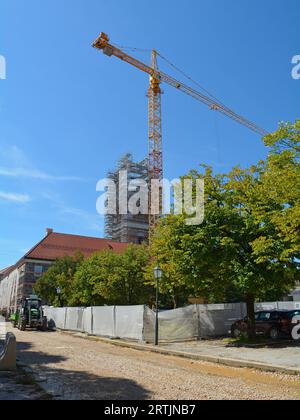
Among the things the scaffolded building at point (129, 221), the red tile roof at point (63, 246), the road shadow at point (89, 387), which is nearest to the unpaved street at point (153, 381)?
the road shadow at point (89, 387)

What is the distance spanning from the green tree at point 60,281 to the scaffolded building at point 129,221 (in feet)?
158

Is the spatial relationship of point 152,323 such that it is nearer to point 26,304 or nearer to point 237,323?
point 237,323

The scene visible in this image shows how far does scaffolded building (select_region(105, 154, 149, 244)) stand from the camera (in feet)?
366

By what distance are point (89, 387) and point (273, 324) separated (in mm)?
15111

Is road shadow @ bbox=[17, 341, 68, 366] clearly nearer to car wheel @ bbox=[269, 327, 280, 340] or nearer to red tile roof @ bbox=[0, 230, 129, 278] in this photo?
car wheel @ bbox=[269, 327, 280, 340]

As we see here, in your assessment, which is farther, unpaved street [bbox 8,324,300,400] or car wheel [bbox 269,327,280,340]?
car wheel [bbox 269,327,280,340]

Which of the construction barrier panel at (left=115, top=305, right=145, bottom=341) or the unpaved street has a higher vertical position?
the construction barrier panel at (left=115, top=305, right=145, bottom=341)

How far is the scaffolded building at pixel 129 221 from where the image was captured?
11162 cm

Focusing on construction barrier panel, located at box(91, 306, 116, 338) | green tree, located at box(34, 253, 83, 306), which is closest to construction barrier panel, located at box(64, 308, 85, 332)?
construction barrier panel, located at box(91, 306, 116, 338)

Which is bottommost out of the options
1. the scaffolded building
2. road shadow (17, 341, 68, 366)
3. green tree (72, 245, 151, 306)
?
road shadow (17, 341, 68, 366)

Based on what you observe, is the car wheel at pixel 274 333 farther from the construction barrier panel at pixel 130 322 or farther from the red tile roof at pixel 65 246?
the red tile roof at pixel 65 246

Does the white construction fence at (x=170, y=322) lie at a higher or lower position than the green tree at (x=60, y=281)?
lower

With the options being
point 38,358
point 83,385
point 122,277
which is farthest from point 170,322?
point 122,277

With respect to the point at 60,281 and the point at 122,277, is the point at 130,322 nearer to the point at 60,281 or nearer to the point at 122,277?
the point at 122,277
